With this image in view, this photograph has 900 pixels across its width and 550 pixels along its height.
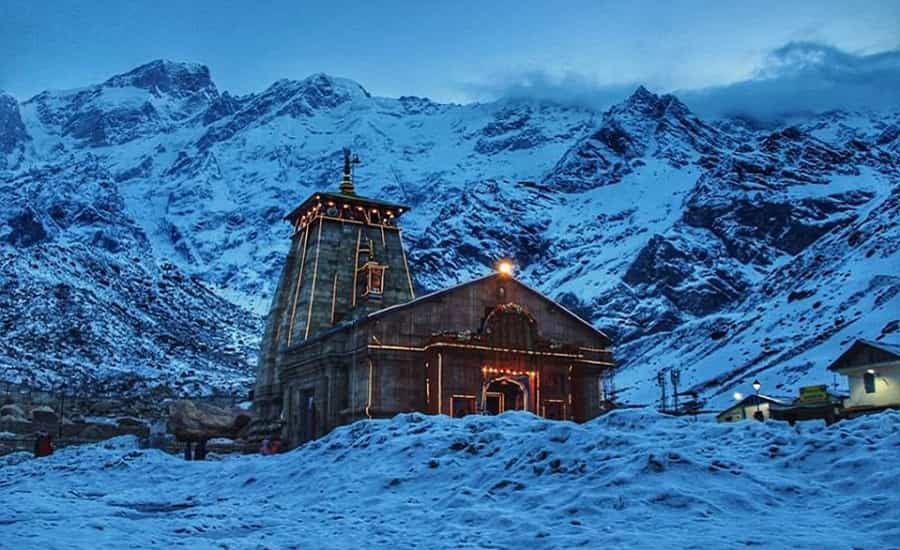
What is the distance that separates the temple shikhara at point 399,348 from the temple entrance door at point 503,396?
5 centimetres

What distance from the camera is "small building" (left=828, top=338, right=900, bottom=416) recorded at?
51344mm

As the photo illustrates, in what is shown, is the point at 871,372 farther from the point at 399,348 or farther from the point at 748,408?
the point at 399,348

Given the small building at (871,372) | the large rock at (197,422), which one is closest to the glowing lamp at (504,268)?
the large rock at (197,422)

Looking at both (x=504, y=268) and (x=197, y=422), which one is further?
(x=504, y=268)

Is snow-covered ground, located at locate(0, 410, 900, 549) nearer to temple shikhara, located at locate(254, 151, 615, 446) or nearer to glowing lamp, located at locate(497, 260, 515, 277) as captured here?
temple shikhara, located at locate(254, 151, 615, 446)

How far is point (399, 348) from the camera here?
1353 inches

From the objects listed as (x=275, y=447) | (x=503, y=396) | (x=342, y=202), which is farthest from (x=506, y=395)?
(x=342, y=202)

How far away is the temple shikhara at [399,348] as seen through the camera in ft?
112

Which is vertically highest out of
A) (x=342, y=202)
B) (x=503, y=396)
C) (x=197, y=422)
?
(x=342, y=202)

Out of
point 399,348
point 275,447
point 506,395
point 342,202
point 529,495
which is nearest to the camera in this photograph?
point 529,495

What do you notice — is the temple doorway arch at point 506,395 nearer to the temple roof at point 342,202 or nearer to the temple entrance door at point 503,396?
the temple entrance door at point 503,396

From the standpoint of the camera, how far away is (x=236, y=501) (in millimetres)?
15539

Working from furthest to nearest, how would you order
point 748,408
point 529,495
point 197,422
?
point 748,408 → point 197,422 → point 529,495

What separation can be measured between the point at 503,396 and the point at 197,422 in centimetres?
1335
